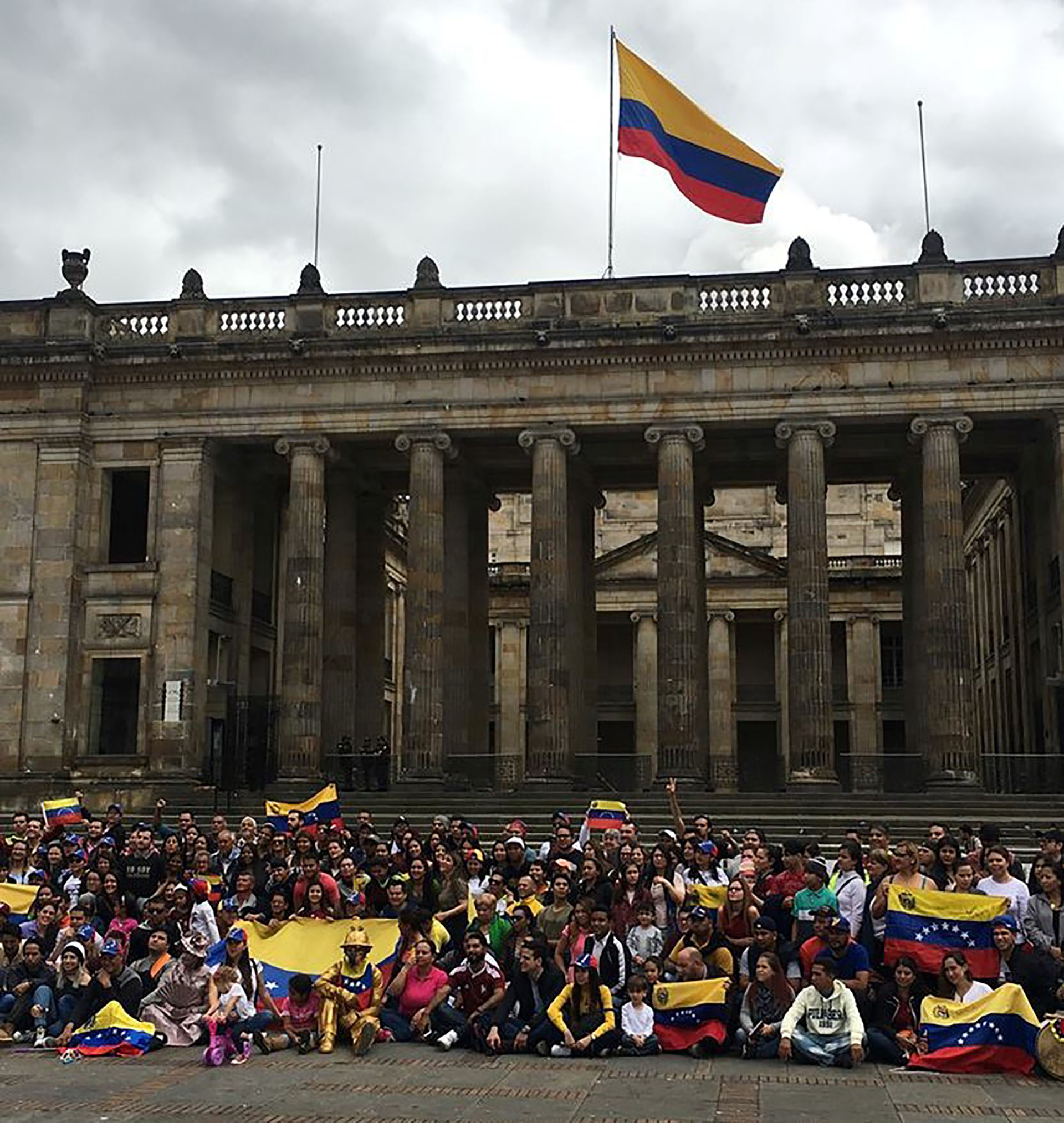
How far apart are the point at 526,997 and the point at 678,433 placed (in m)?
22.2

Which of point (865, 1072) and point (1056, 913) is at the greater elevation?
point (1056, 913)

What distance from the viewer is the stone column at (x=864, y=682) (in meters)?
56.8

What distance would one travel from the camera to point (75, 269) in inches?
1495

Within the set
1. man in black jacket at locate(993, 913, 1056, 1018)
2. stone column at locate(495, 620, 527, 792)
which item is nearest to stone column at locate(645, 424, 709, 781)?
man in black jacket at locate(993, 913, 1056, 1018)

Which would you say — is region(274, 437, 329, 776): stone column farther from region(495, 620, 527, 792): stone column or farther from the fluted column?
region(495, 620, 527, 792): stone column

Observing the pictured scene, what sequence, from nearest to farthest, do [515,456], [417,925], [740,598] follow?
[417,925] → [515,456] → [740,598]

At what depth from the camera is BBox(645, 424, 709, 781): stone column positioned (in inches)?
1331

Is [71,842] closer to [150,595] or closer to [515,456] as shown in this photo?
[150,595]

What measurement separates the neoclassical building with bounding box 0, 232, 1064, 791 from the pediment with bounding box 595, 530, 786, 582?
1679cm

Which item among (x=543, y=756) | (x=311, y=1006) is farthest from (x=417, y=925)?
(x=543, y=756)

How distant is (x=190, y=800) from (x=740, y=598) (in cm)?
2962

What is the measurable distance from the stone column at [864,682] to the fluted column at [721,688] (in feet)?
15.6

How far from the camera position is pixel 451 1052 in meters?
14.3

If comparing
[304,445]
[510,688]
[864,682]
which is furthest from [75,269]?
[864,682]
